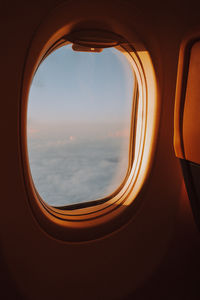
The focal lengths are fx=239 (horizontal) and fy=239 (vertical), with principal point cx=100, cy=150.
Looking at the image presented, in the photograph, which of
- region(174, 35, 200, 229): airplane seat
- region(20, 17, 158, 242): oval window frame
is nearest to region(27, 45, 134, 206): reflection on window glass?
region(20, 17, 158, 242): oval window frame

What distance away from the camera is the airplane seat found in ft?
3.90

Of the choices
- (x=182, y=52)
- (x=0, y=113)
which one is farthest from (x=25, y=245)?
(x=182, y=52)

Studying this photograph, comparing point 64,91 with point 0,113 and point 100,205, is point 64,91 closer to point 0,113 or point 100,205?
point 0,113

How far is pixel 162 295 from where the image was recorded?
1.62m

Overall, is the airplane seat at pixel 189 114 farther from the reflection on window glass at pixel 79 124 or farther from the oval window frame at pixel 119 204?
the reflection on window glass at pixel 79 124

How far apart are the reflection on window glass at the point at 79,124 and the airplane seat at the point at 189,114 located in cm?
44

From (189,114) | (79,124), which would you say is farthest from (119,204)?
(189,114)

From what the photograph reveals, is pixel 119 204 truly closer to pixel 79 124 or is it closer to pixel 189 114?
pixel 79 124

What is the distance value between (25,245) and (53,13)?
1120 mm

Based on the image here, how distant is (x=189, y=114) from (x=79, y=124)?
2.26 ft

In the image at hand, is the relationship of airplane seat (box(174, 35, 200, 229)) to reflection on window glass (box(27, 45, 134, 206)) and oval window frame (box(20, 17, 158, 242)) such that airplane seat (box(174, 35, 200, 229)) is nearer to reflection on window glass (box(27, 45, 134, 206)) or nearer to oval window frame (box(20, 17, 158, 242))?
oval window frame (box(20, 17, 158, 242))

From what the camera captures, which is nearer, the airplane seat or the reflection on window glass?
the airplane seat

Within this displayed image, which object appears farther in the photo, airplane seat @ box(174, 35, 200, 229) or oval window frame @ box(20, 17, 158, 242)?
oval window frame @ box(20, 17, 158, 242)

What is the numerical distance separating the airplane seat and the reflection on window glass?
44cm
